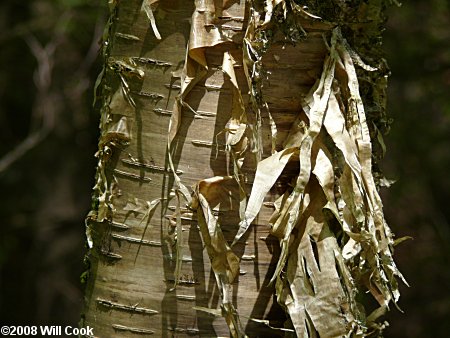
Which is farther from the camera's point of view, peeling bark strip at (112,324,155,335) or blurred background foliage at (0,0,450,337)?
blurred background foliage at (0,0,450,337)

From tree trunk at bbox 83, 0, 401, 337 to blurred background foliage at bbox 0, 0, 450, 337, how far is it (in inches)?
85.3

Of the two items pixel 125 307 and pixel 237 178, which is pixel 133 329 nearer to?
pixel 125 307

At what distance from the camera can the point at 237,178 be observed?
116 cm

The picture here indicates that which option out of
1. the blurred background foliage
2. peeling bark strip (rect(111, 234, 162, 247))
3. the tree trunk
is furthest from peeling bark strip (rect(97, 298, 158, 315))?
the blurred background foliage

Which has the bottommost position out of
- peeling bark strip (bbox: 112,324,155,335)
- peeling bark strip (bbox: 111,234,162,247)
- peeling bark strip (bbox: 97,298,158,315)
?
peeling bark strip (bbox: 112,324,155,335)

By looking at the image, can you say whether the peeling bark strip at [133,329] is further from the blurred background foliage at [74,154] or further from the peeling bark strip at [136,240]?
the blurred background foliage at [74,154]

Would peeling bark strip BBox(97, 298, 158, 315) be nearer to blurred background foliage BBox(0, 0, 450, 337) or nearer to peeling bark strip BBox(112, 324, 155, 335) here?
peeling bark strip BBox(112, 324, 155, 335)

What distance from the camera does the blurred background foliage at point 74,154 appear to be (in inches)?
148

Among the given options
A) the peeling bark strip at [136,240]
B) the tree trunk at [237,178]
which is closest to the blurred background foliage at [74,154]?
the tree trunk at [237,178]

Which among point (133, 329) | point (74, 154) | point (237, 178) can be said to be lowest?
point (133, 329)

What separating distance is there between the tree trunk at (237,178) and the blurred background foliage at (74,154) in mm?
2167

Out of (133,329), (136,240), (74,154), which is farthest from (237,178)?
(74,154)

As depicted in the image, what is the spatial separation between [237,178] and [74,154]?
4.15 m

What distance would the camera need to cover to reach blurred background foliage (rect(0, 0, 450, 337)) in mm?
3756
